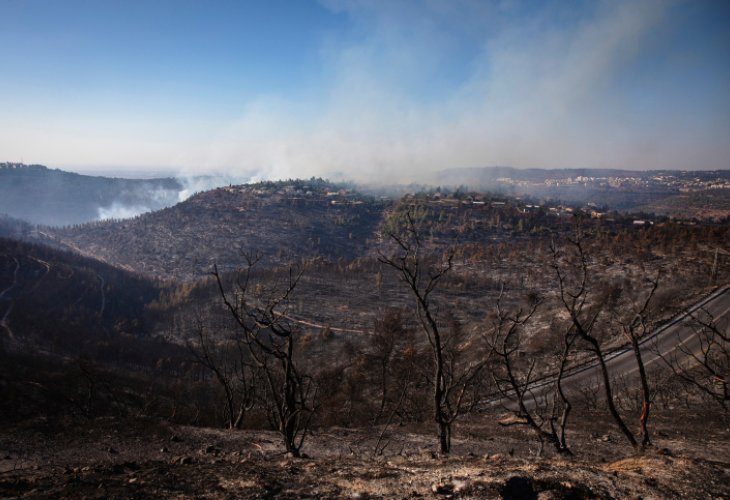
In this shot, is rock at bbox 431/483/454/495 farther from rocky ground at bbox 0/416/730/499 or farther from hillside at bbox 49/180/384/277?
hillside at bbox 49/180/384/277

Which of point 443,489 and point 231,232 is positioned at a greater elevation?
point 443,489

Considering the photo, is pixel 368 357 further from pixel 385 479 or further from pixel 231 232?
pixel 231 232

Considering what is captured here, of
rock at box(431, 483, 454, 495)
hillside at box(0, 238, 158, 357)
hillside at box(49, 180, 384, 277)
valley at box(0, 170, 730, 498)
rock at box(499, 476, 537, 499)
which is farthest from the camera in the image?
hillside at box(49, 180, 384, 277)

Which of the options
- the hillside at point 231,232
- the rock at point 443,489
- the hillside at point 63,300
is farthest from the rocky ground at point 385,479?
the hillside at point 231,232

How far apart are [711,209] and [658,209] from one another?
21.9 metres

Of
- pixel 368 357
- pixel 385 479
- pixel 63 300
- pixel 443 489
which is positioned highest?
pixel 443 489

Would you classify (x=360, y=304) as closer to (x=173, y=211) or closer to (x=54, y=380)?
(x=54, y=380)

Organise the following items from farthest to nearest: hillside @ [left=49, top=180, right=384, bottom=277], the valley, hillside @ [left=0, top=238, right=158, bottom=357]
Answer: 1. hillside @ [left=49, top=180, right=384, bottom=277]
2. hillside @ [left=0, top=238, right=158, bottom=357]
3. the valley

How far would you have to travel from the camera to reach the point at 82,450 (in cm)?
845

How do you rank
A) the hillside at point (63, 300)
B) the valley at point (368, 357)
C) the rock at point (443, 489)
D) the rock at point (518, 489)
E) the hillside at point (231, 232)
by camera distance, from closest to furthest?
the rock at point (518, 489)
the rock at point (443, 489)
the valley at point (368, 357)
the hillside at point (63, 300)
the hillside at point (231, 232)

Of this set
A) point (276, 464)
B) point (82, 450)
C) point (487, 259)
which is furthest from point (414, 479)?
point (487, 259)

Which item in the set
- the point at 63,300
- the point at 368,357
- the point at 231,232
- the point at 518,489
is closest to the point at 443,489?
the point at 518,489

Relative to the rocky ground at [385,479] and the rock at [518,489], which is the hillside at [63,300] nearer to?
the rocky ground at [385,479]

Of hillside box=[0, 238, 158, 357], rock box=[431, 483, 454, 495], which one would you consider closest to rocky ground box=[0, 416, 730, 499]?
rock box=[431, 483, 454, 495]
